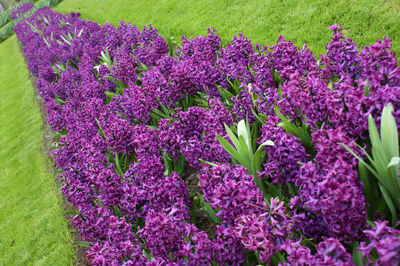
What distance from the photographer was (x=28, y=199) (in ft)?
20.9

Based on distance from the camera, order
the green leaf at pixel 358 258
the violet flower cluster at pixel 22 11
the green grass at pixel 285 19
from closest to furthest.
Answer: the green leaf at pixel 358 258 → the green grass at pixel 285 19 → the violet flower cluster at pixel 22 11

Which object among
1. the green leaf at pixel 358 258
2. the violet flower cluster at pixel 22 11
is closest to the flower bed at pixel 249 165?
the green leaf at pixel 358 258

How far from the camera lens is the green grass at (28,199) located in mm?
4918

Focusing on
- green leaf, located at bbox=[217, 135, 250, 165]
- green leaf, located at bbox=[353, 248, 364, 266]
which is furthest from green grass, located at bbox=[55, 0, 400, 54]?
green leaf, located at bbox=[353, 248, 364, 266]

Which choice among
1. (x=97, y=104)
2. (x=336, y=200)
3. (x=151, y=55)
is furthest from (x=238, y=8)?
(x=336, y=200)

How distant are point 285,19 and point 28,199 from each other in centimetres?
628

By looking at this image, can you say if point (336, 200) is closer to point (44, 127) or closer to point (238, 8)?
point (238, 8)

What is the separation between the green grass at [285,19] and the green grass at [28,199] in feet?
15.8

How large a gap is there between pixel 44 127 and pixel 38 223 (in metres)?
4.12

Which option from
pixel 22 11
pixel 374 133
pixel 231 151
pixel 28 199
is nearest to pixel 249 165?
pixel 231 151

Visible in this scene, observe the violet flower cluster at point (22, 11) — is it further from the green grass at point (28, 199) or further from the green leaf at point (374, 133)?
the green leaf at point (374, 133)

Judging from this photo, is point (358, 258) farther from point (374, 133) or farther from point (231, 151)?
point (231, 151)

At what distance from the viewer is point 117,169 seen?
4.87 m

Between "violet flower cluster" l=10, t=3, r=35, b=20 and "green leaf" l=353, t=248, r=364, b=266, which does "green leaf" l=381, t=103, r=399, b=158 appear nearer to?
"green leaf" l=353, t=248, r=364, b=266
